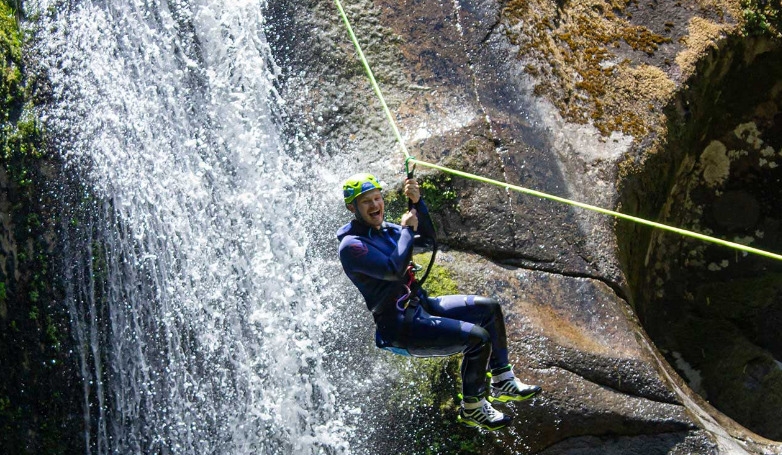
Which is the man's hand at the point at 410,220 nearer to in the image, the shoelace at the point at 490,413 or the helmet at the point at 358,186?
the helmet at the point at 358,186

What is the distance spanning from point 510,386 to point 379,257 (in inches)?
54.2

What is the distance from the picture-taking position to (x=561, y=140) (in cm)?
754

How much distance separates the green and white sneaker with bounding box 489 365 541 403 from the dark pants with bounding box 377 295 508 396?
0.18ft

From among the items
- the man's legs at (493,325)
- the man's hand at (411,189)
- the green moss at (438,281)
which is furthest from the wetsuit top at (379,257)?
the green moss at (438,281)

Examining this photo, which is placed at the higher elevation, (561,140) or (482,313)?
(561,140)

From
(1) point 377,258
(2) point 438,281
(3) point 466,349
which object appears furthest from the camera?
(2) point 438,281

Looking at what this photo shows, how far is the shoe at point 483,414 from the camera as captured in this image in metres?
6.06

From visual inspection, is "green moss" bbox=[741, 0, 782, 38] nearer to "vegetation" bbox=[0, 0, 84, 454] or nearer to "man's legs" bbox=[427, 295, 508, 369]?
"man's legs" bbox=[427, 295, 508, 369]

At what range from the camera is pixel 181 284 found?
725cm

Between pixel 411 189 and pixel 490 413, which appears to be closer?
pixel 411 189

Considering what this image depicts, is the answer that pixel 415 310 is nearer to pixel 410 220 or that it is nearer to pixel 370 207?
pixel 410 220

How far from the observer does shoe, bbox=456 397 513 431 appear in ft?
19.9

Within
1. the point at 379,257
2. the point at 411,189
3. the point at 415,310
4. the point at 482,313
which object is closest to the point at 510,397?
the point at 482,313

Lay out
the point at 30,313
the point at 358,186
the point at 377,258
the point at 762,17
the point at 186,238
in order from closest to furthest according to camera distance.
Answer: the point at 377,258, the point at 358,186, the point at 30,313, the point at 186,238, the point at 762,17
